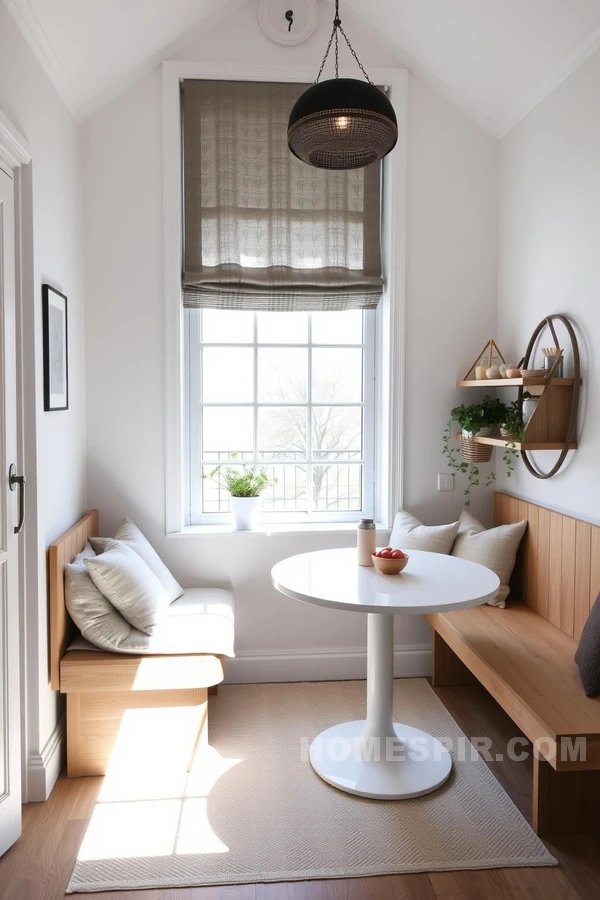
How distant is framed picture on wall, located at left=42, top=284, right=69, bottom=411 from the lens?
99.1 inches

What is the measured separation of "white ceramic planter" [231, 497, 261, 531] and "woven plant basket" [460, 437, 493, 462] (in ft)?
3.45

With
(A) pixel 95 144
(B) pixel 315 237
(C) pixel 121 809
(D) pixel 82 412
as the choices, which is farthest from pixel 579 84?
(C) pixel 121 809

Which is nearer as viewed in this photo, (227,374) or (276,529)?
(276,529)

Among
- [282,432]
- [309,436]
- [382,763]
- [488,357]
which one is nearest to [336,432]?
[309,436]

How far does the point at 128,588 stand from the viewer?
262 centimetres

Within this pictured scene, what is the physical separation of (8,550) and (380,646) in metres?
1.36

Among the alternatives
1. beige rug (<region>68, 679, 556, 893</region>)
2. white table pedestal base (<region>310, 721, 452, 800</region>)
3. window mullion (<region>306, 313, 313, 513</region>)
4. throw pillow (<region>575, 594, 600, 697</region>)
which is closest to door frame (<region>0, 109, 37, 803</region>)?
beige rug (<region>68, 679, 556, 893</region>)

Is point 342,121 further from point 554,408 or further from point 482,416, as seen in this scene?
point 482,416

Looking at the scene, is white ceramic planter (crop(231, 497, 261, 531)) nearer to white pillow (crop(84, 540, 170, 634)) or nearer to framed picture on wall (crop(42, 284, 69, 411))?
white pillow (crop(84, 540, 170, 634))

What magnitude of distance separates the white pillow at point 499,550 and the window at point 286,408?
67 centimetres

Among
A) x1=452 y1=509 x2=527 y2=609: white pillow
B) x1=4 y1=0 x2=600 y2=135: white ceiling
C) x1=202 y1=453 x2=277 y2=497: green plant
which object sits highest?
x1=4 y1=0 x2=600 y2=135: white ceiling

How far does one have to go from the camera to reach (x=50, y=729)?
2568 mm

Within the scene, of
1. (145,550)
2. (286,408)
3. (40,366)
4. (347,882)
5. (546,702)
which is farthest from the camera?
(286,408)

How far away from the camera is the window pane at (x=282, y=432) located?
355 centimetres
